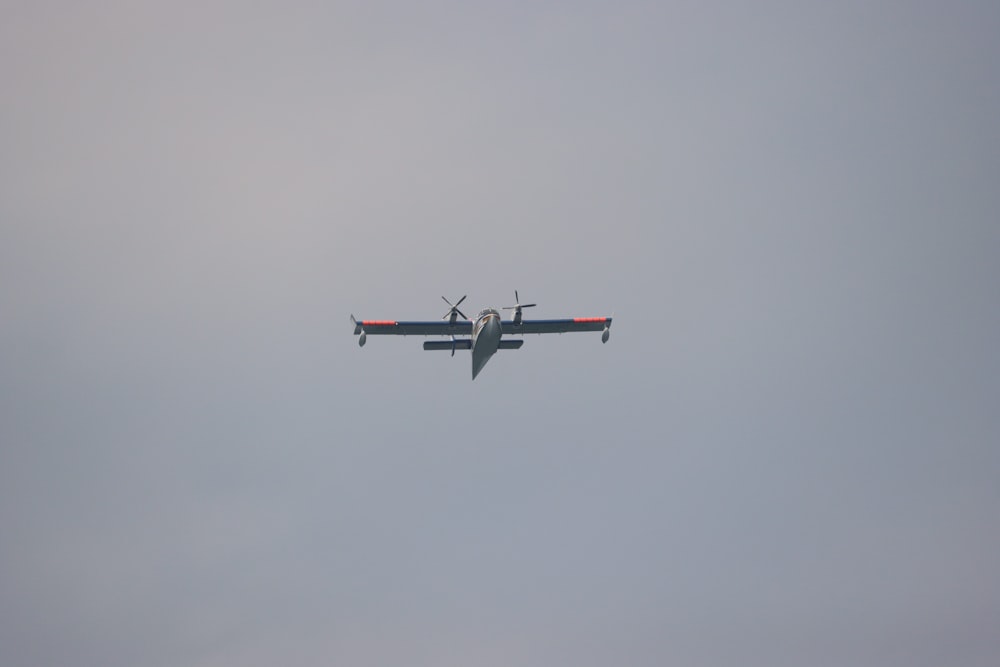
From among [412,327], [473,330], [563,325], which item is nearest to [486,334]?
[473,330]

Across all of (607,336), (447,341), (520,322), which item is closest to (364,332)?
(447,341)

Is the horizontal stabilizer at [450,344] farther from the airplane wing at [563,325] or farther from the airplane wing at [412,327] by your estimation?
the airplane wing at [563,325]

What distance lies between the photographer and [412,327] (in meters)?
64.6

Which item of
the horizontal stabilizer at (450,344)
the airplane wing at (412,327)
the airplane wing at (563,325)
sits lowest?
the horizontal stabilizer at (450,344)

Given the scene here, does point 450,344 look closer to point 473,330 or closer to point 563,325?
point 473,330

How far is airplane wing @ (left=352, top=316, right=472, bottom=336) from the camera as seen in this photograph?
63875 millimetres

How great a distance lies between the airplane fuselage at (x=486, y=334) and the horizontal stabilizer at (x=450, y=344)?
61 cm

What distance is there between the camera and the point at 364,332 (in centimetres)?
6425

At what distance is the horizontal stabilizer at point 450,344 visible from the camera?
6378cm

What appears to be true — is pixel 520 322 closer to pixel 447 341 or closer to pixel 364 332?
pixel 447 341

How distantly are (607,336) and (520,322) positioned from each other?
801 centimetres

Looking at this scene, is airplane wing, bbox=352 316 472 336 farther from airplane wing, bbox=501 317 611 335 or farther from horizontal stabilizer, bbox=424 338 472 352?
airplane wing, bbox=501 317 611 335

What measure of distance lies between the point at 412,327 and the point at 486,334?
6617 millimetres

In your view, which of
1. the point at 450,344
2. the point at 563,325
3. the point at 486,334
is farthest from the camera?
the point at 563,325
